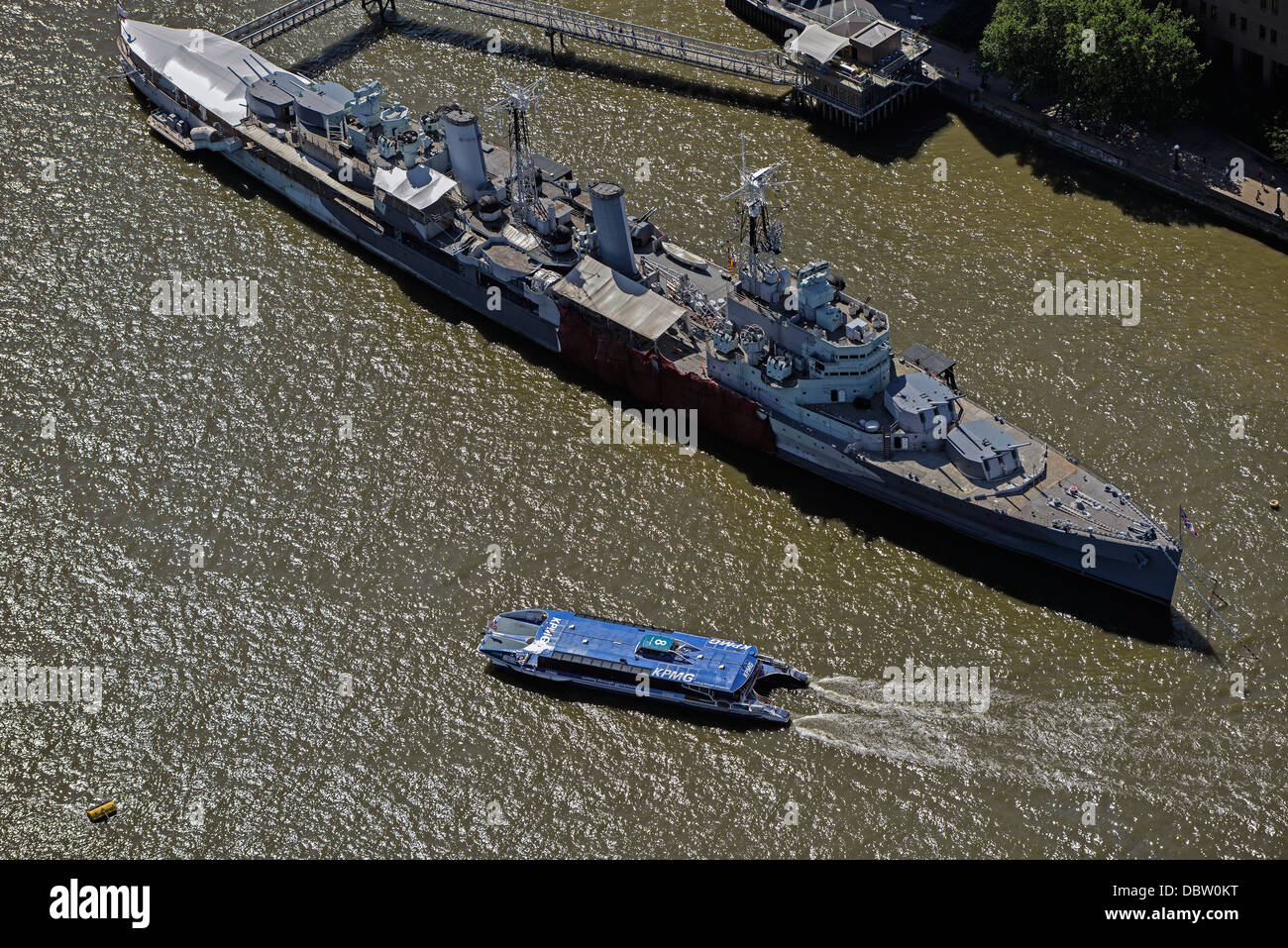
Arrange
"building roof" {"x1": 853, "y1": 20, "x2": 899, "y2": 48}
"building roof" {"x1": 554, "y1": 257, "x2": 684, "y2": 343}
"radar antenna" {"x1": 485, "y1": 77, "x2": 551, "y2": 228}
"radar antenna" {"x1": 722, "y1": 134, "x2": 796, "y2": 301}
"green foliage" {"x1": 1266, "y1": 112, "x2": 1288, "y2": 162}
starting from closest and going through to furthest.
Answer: "radar antenna" {"x1": 722, "y1": 134, "x2": 796, "y2": 301}, "building roof" {"x1": 554, "y1": 257, "x2": 684, "y2": 343}, "radar antenna" {"x1": 485, "y1": 77, "x2": 551, "y2": 228}, "green foliage" {"x1": 1266, "y1": 112, "x2": 1288, "y2": 162}, "building roof" {"x1": 853, "y1": 20, "x2": 899, "y2": 48}

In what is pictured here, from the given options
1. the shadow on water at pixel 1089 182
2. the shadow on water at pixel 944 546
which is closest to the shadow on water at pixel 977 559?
the shadow on water at pixel 944 546

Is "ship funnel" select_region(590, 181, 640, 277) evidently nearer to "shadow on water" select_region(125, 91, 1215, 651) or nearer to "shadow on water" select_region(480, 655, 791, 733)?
"shadow on water" select_region(125, 91, 1215, 651)

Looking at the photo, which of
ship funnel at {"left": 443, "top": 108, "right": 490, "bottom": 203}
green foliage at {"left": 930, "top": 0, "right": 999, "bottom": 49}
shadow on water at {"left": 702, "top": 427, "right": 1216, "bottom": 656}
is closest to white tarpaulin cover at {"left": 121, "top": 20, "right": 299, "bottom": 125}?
ship funnel at {"left": 443, "top": 108, "right": 490, "bottom": 203}

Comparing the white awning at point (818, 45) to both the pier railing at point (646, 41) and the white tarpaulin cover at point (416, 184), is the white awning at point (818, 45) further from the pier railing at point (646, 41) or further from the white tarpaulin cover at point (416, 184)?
the white tarpaulin cover at point (416, 184)

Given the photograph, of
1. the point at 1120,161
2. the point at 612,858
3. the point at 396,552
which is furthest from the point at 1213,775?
the point at 1120,161

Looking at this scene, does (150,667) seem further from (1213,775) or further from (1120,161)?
(1120,161)

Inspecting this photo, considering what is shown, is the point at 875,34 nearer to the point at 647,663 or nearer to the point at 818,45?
the point at 818,45
